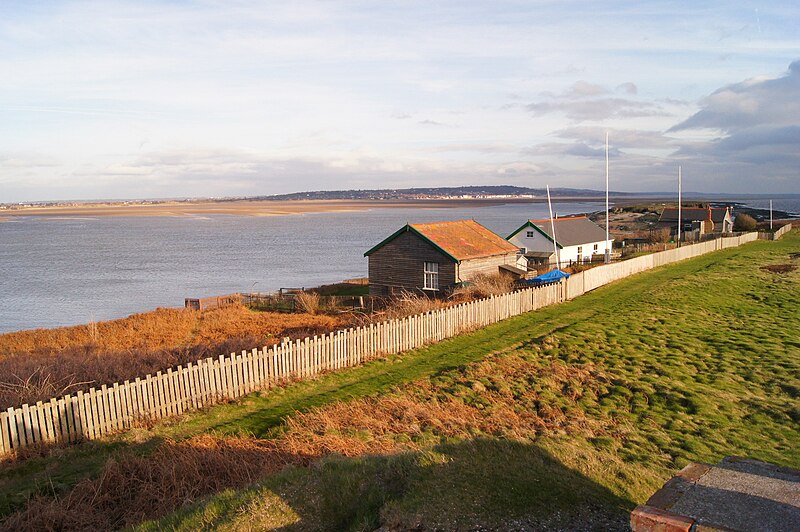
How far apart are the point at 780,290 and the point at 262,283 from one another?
4070 cm

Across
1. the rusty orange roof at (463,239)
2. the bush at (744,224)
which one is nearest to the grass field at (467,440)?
the rusty orange roof at (463,239)

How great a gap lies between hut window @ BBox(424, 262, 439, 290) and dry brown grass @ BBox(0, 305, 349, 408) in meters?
5.30

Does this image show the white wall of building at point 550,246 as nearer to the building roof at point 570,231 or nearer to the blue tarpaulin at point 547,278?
the building roof at point 570,231

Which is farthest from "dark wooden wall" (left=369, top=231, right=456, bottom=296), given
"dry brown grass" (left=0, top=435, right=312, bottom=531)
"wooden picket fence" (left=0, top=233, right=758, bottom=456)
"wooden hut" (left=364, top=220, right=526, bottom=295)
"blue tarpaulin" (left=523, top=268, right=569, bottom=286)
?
"dry brown grass" (left=0, top=435, right=312, bottom=531)

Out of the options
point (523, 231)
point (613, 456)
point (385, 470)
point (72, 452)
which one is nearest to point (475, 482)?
point (385, 470)

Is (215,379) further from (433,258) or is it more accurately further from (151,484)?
(433,258)

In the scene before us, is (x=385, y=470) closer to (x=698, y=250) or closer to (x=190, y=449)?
(x=190, y=449)

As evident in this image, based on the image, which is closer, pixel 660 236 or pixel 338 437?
pixel 338 437

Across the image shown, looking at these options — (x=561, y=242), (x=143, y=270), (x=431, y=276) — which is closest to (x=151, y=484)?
(x=431, y=276)

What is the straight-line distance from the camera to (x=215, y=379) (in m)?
15.6

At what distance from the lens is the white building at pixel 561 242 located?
4871 cm

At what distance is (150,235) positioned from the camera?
124438 mm

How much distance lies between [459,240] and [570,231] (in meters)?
18.8

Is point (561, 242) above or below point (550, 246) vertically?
above
